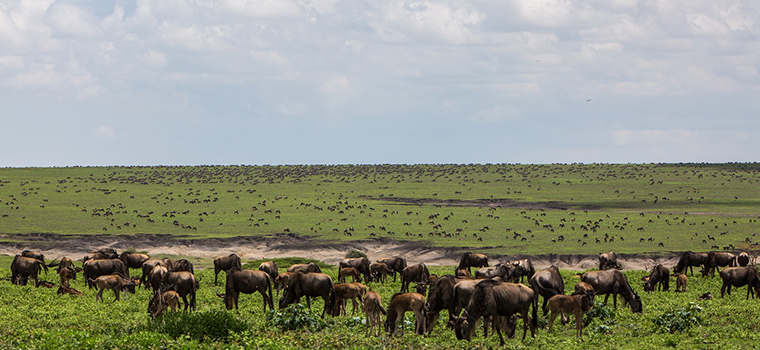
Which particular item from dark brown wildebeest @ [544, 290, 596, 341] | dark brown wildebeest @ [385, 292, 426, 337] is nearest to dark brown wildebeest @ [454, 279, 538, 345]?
dark brown wildebeest @ [385, 292, 426, 337]

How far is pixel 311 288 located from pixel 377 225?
50.8m

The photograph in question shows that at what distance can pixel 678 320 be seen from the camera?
74.1 feet

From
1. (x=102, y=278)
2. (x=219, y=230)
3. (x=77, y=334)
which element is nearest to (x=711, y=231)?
(x=219, y=230)

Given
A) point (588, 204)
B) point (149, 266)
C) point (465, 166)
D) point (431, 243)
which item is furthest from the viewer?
point (465, 166)

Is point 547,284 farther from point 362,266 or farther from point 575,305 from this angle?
point 362,266

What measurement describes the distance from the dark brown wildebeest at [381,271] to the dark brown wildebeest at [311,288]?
1450 cm

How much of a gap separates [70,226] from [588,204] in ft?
194

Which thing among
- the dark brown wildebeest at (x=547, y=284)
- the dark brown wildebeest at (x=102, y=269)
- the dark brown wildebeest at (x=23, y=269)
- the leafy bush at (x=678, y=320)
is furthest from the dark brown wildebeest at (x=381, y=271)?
the leafy bush at (x=678, y=320)

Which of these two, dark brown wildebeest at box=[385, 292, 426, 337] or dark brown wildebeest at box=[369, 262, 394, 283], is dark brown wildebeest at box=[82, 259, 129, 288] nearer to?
dark brown wildebeest at box=[369, 262, 394, 283]

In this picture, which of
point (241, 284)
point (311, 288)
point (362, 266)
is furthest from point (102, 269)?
point (311, 288)

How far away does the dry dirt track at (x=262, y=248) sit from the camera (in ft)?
196

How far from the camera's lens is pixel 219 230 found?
73938 millimetres

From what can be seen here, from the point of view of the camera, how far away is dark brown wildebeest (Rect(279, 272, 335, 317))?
84.9 feet

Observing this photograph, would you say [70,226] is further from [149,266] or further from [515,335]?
[515,335]
